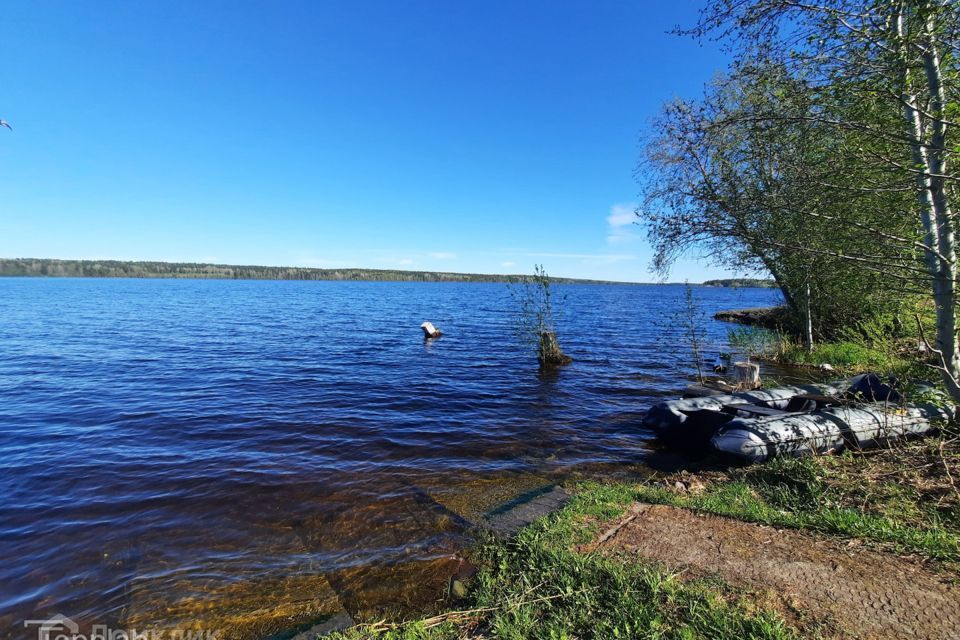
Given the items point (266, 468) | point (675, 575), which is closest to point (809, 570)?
point (675, 575)

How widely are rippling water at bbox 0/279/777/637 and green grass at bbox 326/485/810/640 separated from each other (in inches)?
39.4

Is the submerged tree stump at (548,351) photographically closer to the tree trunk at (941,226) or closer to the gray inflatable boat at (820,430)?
the gray inflatable boat at (820,430)

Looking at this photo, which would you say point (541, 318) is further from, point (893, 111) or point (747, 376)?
point (893, 111)

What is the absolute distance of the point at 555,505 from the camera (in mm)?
5945

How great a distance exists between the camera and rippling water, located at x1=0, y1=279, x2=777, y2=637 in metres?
4.80

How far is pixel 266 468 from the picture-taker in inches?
314

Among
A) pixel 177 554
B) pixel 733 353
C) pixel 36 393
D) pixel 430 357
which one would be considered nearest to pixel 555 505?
pixel 177 554

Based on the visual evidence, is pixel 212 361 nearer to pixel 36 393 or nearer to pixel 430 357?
pixel 36 393

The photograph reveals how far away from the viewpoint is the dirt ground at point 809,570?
126 inches

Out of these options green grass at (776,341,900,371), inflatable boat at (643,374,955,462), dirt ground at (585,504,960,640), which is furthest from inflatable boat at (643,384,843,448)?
green grass at (776,341,900,371)

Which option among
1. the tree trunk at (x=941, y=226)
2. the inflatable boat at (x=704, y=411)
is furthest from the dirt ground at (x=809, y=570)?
the inflatable boat at (x=704, y=411)

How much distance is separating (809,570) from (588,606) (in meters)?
2.20

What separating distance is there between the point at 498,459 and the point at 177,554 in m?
5.44

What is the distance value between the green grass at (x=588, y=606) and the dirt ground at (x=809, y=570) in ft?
1.20
